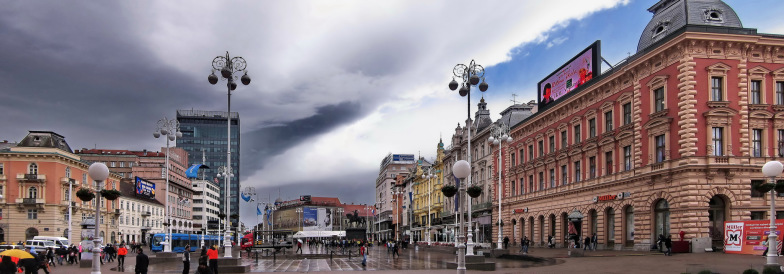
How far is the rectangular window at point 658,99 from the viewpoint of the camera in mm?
39844

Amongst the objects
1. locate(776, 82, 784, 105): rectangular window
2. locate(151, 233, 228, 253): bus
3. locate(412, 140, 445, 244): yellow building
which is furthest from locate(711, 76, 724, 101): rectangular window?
locate(412, 140, 445, 244): yellow building

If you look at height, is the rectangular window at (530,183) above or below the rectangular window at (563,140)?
Answer: below

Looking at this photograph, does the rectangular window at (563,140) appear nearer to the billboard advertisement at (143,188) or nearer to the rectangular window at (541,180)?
the rectangular window at (541,180)

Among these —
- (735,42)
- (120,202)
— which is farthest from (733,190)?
(120,202)

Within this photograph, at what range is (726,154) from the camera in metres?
36.5

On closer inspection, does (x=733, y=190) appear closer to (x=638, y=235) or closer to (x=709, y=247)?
(x=709, y=247)

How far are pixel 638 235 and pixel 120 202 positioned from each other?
73.9m

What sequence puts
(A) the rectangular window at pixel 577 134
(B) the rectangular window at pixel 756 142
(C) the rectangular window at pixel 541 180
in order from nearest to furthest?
1. (B) the rectangular window at pixel 756 142
2. (A) the rectangular window at pixel 577 134
3. (C) the rectangular window at pixel 541 180

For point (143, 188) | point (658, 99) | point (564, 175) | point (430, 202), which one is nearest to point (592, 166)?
point (564, 175)

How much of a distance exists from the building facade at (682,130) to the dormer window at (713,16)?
0.19 ft

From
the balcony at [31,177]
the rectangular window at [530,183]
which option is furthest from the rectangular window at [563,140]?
the balcony at [31,177]

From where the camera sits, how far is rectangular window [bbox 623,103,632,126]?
44125 mm

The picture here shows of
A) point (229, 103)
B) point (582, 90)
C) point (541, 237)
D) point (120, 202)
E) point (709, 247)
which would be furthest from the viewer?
point (120, 202)

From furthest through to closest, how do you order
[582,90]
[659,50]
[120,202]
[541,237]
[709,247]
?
[120,202]
[541,237]
[582,90]
[659,50]
[709,247]
